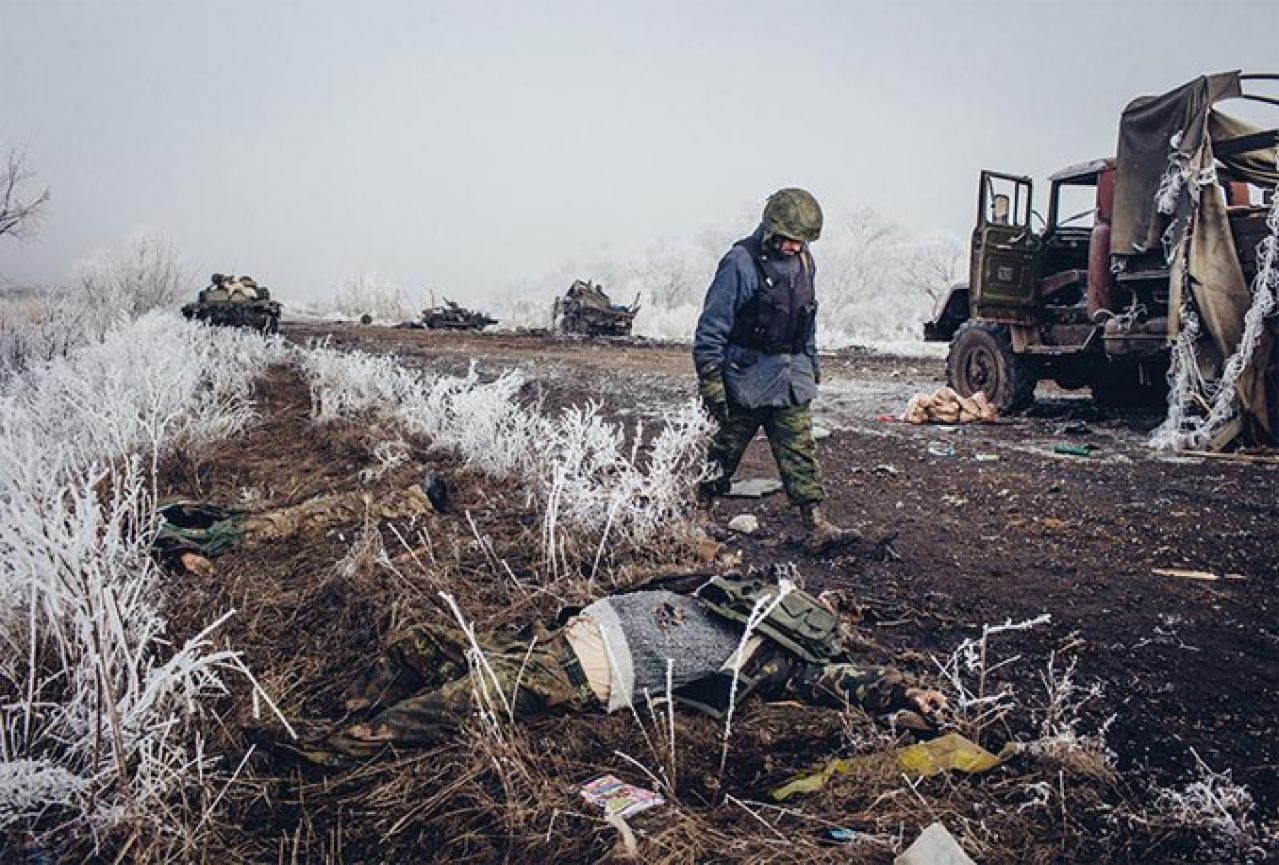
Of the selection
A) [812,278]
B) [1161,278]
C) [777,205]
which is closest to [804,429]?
[812,278]

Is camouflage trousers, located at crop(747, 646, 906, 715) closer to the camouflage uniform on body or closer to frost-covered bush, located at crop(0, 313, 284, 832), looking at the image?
the camouflage uniform on body

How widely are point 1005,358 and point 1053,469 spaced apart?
10.6 ft

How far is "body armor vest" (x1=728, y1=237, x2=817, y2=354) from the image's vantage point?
429 cm

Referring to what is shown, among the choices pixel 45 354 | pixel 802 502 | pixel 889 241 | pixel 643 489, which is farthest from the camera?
pixel 889 241

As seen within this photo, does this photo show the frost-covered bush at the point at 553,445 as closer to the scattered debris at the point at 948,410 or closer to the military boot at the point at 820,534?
the military boot at the point at 820,534

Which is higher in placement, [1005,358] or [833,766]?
[1005,358]

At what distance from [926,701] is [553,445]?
8.90ft

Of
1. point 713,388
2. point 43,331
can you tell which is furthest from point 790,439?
point 43,331

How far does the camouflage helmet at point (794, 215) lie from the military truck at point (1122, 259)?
4329 mm

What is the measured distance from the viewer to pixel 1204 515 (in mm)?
4820

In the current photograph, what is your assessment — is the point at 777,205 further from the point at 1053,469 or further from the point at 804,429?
the point at 1053,469

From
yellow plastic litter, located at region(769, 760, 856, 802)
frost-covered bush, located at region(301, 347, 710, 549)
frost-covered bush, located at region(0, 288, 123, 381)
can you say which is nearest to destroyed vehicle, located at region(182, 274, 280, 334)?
frost-covered bush, located at region(0, 288, 123, 381)

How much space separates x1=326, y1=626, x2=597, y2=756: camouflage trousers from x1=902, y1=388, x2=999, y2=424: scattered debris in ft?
22.9

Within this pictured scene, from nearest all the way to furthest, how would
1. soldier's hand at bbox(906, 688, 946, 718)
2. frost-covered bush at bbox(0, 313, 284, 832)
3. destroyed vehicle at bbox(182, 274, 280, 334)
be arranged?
frost-covered bush at bbox(0, 313, 284, 832) → soldier's hand at bbox(906, 688, 946, 718) → destroyed vehicle at bbox(182, 274, 280, 334)
